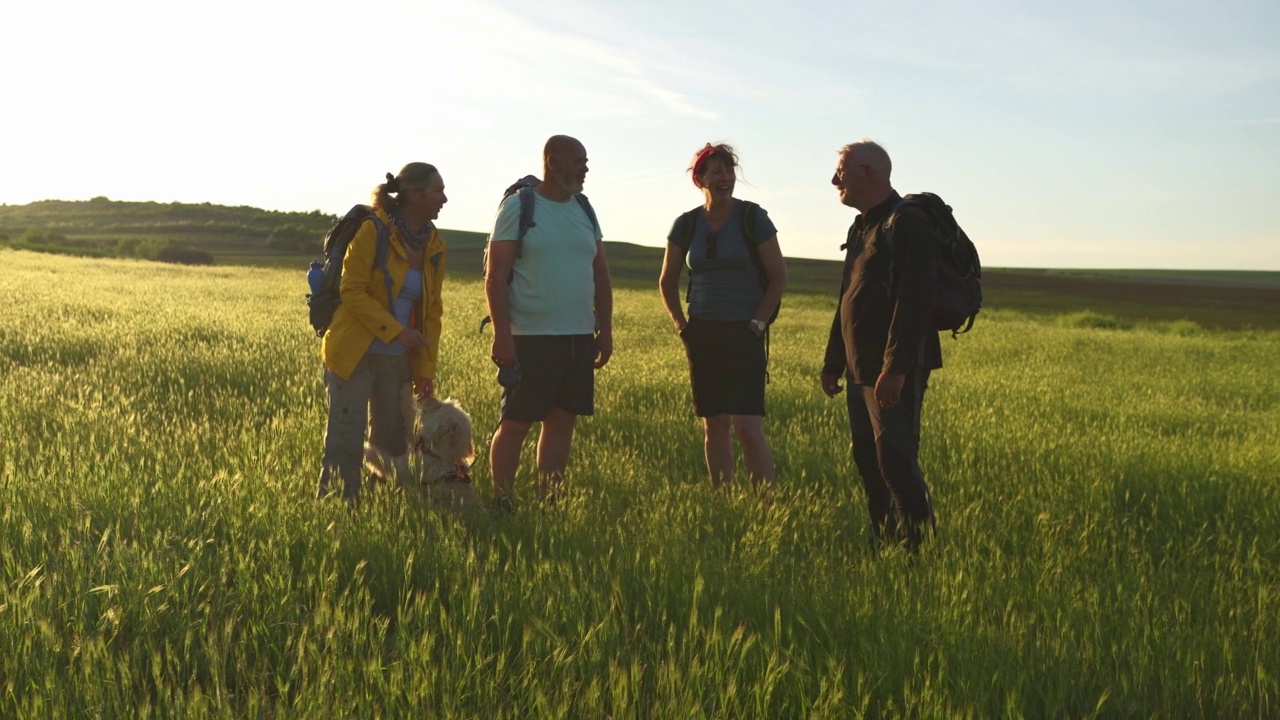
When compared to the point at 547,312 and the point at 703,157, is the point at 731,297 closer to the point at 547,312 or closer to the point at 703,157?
the point at 703,157

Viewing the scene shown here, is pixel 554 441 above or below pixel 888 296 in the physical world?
below

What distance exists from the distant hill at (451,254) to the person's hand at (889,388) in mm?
43250

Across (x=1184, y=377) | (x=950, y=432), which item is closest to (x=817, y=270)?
(x=1184, y=377)

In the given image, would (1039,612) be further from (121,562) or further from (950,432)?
(950,432)

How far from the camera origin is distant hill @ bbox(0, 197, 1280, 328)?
60219 mm

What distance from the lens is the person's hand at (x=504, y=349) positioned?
4.90m

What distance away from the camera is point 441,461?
4.71 meters

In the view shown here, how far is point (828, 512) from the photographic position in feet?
16.4

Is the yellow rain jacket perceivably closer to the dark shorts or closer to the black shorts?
the dark shorts

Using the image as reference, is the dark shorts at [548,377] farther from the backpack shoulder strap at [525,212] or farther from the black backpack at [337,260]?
the black backpack at [337,260]

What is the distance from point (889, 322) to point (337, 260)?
2.65 metres

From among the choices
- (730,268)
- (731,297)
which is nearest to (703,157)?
(730,268)

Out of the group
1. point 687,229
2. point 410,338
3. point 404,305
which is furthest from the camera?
point 687,229

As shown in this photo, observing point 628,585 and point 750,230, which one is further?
point 750,230
